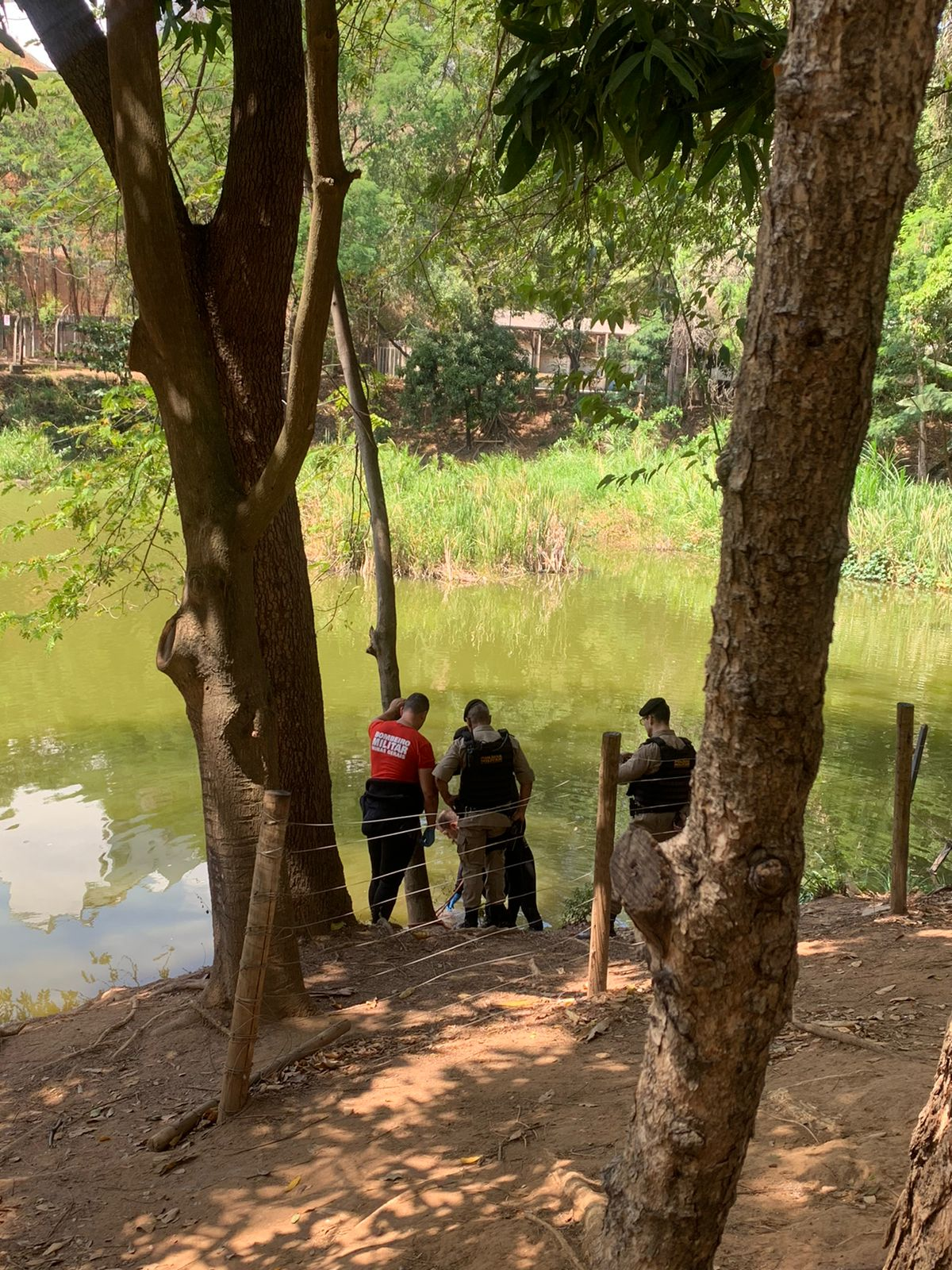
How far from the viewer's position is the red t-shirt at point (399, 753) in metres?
6.93

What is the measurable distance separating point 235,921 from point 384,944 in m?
1.56

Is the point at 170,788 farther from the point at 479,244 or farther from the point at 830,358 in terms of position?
the point at 830,358

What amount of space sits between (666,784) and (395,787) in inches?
65.2

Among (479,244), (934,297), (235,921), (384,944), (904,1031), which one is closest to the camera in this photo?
(904,1031)

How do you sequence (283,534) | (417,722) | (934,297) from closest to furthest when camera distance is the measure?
(283,534) < (417,722) < (934,297)

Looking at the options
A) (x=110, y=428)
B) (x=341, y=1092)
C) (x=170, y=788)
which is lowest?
(x=170, y=788)

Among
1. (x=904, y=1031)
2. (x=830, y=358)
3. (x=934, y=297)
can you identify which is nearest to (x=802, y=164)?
(x=830, y=358)

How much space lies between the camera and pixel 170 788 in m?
10.3

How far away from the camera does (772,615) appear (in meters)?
1.96

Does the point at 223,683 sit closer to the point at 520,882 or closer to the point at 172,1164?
the point at 172,1164

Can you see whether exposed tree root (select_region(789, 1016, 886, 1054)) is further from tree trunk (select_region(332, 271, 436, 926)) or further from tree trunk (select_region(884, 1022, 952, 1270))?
tree trunk (select_region(332, 271, 436, 926))

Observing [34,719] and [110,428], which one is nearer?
[110,428]

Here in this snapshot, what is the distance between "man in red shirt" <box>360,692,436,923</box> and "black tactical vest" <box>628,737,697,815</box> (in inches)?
48.6

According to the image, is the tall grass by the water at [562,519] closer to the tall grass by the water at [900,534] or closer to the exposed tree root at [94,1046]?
the tall grass by the water at [900,534]
